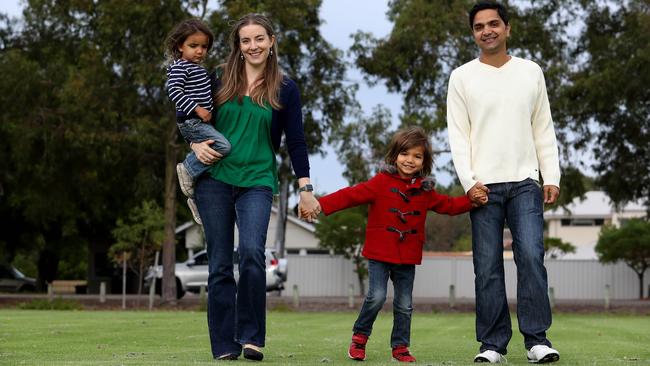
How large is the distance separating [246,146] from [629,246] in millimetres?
46338

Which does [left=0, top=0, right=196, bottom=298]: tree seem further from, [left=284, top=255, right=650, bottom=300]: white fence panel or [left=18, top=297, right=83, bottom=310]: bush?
[left=284, top=255, right=650, bottom=300]: white fence panel

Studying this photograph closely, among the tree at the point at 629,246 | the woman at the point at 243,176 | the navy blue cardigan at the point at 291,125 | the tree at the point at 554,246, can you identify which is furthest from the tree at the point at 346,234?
the woman at the point at 243,176

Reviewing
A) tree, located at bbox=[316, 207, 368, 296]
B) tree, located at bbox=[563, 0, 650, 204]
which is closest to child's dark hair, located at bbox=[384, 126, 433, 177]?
tree, located at bbox=[563, 0, 650, 204]

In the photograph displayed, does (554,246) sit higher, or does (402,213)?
(554,246)

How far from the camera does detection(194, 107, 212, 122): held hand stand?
7.95 metres

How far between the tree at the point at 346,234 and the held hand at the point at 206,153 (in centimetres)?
4141

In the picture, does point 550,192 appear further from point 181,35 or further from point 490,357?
point 181,35

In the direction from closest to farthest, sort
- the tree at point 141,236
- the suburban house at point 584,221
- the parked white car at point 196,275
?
the tree at point 141,236 → the parked white car at point 196,275 → the suburban house at point 584,221

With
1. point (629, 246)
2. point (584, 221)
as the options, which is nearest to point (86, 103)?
point (629, 246)

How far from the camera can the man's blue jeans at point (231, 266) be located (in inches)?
312

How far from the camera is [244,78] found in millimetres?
8133

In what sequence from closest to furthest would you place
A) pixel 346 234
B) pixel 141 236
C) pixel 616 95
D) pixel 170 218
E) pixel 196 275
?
A: 1. pixel 616 95
2. pixel 170 218
3. pixel 141 236
4. pixel 196 275
5. pixel 346 234

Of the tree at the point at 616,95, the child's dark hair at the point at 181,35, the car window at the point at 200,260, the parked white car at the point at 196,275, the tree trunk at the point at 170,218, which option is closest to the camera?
the child's dark hair at the point at 181,35

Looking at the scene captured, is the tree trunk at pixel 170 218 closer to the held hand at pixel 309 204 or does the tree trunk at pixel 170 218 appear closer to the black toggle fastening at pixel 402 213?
the black toggle fastening at pixel 402 213
